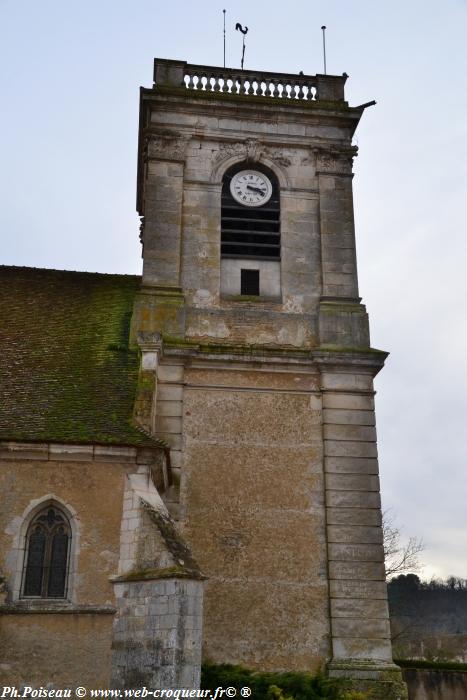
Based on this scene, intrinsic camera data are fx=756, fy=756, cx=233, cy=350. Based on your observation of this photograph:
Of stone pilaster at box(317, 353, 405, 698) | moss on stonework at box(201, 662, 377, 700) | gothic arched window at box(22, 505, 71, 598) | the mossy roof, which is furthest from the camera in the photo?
stone pilaster at box(317, 353, 405, 698)

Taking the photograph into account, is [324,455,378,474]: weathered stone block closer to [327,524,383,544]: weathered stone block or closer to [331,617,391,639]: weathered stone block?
[327,524,383,544]: weathered stone block

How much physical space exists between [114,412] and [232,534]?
10.3 ft

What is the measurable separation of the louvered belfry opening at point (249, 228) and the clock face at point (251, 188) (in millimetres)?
91

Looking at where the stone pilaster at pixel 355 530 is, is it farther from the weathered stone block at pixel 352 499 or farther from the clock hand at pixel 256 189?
the clock hand at pixel 256 189

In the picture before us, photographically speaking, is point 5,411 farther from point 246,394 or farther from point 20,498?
point 246,394

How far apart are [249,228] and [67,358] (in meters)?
5.13

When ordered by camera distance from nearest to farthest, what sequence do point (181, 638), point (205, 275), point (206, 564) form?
1. point (181, 638)
2. point (206, 564)
3. point (205, 275)

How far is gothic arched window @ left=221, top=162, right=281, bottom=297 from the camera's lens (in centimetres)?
1619

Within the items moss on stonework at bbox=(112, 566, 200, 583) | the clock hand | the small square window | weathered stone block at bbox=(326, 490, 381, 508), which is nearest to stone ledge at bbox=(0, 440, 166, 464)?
moss on stonework at bbox=(112, 566, 200, 583)

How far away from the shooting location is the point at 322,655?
12.9m

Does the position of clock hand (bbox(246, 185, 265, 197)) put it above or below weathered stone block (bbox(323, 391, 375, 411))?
above

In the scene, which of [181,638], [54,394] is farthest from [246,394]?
[181,638]

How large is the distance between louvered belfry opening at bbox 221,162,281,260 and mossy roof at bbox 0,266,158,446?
2580 mm

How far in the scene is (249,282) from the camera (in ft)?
53.4
